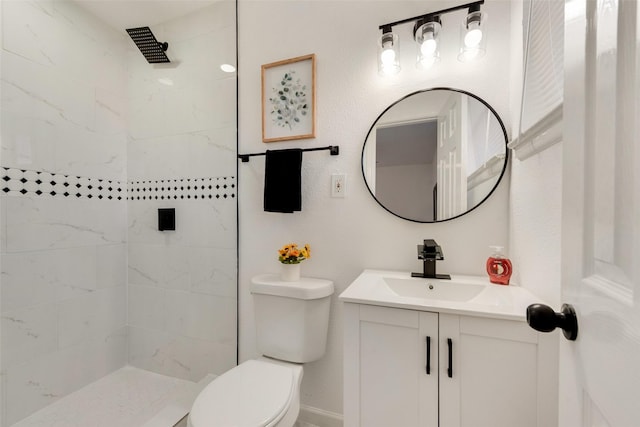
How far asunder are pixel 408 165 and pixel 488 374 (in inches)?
35.2

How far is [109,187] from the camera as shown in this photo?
1867 millimetres

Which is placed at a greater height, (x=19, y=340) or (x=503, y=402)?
(x=503, y=402)

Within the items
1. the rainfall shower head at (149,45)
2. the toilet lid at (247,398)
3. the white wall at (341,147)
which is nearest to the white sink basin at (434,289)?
the white wall at (341,147)

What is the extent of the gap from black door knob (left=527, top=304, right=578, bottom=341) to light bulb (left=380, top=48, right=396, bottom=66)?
1.21 m

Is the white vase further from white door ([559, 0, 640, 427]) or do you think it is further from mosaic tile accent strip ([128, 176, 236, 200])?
white door ([559, 0, 640, 427])

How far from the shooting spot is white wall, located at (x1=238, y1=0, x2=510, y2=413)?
126cm

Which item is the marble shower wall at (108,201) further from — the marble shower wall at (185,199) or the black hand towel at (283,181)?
the black hand towel at (283,181)

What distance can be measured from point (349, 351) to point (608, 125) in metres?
0.89

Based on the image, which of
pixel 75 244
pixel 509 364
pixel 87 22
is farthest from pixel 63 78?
pixel 509 364

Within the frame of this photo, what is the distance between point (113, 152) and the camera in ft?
6.19

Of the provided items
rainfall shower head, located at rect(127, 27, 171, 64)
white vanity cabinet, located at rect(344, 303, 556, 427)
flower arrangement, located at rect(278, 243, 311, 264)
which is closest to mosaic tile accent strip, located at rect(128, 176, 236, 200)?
flower arrangement, located at rect(278, 243, 311, 264)

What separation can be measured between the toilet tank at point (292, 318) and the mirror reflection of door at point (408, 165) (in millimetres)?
558

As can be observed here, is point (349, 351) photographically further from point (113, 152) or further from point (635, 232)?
point (113, 152)

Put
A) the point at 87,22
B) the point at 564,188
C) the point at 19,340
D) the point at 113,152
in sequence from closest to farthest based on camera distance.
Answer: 1. the point at 564,188
2. the point at 19,340
3. the point at 87,22
4. the point at 113,152
